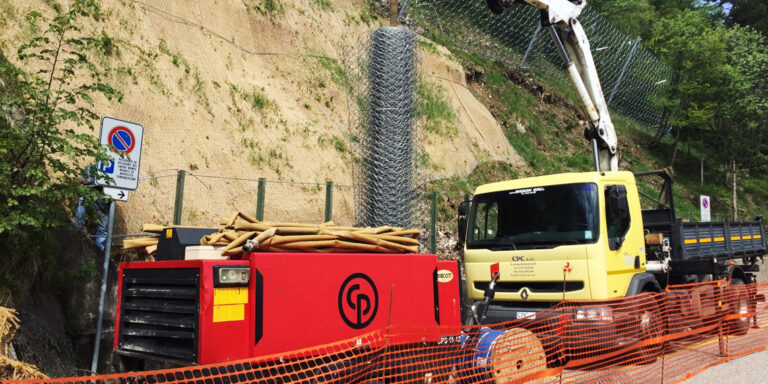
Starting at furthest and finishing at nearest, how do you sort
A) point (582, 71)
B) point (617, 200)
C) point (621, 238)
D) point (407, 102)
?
point (407, 102), point (582, 71), point (621, 238), point (617, 200)

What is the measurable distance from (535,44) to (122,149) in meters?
23.2

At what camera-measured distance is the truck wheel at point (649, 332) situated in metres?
7.36

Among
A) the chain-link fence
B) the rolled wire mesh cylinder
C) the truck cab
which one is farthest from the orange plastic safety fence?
the chain-link fence

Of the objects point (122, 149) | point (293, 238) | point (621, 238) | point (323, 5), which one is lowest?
point (293, 238)

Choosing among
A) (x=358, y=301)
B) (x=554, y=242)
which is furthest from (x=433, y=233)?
(x=358, y=301)

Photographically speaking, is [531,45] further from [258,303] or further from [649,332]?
[258,303]

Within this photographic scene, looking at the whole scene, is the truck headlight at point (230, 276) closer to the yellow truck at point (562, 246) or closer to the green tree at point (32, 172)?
the green tree at point (32, 172)

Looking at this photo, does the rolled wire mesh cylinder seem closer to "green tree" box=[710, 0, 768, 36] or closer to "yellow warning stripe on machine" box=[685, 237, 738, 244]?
"yellow warning stripe on machine" box=[685, 237, 738, 244]

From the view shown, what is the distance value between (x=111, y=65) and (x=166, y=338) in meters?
9.02

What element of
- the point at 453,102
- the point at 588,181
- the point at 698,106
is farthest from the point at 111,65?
the point at 698,106

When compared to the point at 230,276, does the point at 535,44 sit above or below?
above

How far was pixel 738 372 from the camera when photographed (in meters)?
7.55

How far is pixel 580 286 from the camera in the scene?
290 inches

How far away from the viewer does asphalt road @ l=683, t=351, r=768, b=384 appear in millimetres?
7102
